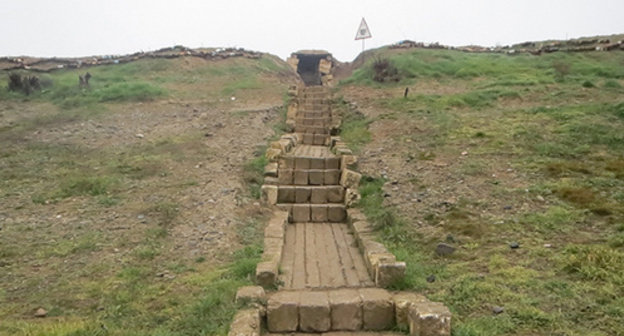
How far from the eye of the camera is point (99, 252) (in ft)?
16.9

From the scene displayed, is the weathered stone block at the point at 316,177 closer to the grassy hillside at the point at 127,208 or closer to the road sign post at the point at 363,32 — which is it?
the grassy hillside at the point at 127,208

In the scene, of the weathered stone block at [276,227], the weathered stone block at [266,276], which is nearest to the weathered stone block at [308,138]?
the weathered stone block at [276,227]

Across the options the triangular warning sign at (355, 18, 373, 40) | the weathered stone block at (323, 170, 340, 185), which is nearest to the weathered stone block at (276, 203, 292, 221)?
the weathered stone block at (323, 170, 340, 185)

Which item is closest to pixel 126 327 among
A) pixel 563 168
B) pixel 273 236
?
pixel 273 236

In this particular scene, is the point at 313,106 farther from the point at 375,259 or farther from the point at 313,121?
the point at 375,259

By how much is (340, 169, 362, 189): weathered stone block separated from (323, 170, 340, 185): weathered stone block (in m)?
0.44

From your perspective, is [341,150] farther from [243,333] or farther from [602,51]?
[602,51]

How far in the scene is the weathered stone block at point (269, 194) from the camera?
25.4 feet

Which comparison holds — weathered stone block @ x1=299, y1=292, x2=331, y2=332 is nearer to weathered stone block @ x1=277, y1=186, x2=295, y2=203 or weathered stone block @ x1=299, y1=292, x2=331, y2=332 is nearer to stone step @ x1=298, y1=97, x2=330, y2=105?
weathered stone block @ x1=277, y1=186, x2=295, y2=203

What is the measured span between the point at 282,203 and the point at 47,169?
4419 mm

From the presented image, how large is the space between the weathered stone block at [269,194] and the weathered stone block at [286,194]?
20 centimetres

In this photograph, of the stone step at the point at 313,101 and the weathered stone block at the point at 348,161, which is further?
the stone step at the point at 313,101

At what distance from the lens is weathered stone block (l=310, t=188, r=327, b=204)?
812cm

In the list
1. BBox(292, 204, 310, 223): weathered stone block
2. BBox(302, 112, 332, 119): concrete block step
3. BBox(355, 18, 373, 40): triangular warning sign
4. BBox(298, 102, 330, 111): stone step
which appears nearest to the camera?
BBox(292, 204, 310, 223): weathered stone block
